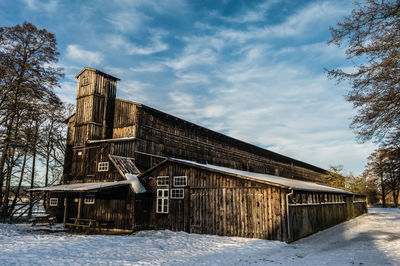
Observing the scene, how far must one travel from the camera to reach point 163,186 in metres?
18.7

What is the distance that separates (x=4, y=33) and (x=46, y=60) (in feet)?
10.4

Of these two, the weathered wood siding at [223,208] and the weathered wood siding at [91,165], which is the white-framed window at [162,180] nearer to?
the weathered wood siding at [223,208]

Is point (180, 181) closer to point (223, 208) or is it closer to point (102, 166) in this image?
point (223, 208)

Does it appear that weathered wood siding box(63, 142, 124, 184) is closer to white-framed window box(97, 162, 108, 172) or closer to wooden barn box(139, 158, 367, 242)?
white-framed window box(97, 162, 108, 172)

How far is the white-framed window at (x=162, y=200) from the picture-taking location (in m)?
18.4

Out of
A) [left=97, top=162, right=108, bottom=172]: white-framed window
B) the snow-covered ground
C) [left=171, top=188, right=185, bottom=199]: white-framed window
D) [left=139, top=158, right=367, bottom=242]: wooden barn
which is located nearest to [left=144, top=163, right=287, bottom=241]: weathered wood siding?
[left=139, top=158, right=367, bottom=242]: wooden barn

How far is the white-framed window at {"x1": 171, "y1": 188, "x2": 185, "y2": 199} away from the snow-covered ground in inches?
119

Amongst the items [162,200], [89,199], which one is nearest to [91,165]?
[89,199]

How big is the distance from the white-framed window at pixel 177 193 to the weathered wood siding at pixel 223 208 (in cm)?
23

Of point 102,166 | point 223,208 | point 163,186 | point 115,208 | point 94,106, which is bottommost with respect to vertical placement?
point 115,208

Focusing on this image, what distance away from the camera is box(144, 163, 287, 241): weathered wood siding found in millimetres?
14508

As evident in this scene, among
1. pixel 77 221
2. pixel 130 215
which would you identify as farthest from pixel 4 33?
pixel 130 215

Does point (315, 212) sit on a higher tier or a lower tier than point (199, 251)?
higher

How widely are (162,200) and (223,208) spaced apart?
4.77 meters
